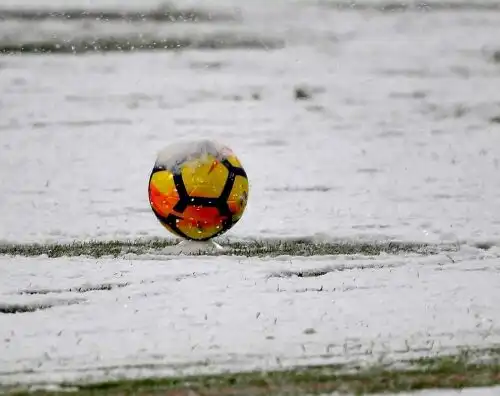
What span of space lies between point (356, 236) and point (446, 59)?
9932mm

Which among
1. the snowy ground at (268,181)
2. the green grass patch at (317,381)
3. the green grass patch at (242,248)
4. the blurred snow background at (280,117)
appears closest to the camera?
the green grass patch at (317,381)

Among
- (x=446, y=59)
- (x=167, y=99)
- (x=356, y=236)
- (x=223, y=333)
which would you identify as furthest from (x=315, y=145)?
(x=223, y=333)

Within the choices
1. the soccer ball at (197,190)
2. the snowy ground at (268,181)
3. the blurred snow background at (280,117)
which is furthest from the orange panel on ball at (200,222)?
the blurred snow background at (280,117)

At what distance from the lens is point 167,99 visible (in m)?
15.6

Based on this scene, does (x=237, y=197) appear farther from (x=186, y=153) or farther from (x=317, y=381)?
(x=317, y=381)

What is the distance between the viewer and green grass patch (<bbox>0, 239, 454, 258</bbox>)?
820 centimetres

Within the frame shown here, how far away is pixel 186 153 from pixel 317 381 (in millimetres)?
3003

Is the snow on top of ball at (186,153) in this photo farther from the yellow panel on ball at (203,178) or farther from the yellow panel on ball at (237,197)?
the yellow panel on ball at (237,197)

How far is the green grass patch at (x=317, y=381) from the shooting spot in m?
5.34

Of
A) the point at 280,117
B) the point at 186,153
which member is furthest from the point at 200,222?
the point at 280,117

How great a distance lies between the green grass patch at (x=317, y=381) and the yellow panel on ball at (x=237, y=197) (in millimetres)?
2470

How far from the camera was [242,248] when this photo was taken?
27.4 ft

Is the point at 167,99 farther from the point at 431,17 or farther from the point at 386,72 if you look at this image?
the point at 431,17

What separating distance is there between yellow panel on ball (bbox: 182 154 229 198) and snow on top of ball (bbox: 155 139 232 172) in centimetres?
7
